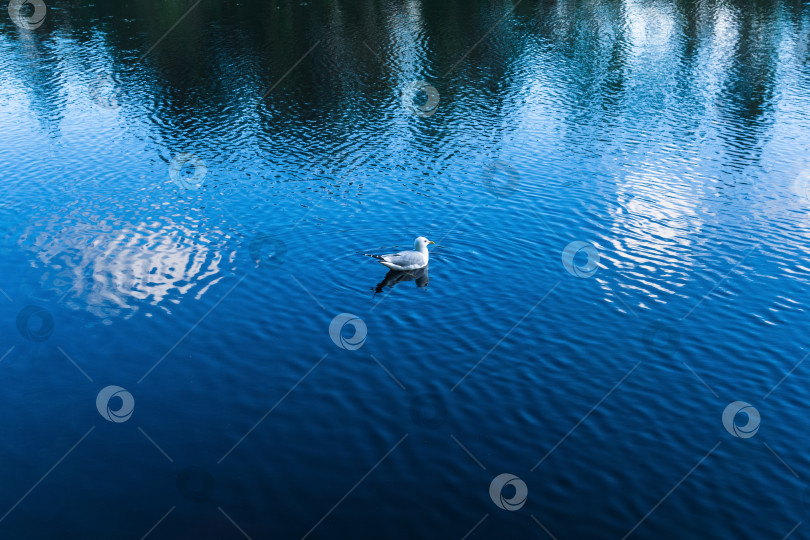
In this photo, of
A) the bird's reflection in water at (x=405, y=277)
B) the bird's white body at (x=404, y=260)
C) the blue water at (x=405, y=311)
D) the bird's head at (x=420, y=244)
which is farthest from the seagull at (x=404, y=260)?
the blue water at (x=405, y=311)

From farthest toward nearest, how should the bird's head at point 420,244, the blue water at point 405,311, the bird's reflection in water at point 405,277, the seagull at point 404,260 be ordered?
the bird's head at point 420,244, the bird's reflection in water at point 405,277, the seagull at point 404,260, the blue water at point 405,311

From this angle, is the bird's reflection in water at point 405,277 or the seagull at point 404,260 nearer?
the seagull at point 404,260

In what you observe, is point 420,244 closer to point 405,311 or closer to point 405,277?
point 405,277

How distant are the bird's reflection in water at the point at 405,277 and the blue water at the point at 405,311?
0.95 ft

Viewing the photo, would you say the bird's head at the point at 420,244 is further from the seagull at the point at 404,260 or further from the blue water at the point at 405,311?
the blue water at the point at 405,311

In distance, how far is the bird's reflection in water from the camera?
109ft

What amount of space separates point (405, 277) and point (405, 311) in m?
3.09

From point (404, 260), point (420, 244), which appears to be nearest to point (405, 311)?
point (404, 260)

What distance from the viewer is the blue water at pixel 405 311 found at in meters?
21.3

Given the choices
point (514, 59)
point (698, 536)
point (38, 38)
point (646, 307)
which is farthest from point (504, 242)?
point (38, 38)

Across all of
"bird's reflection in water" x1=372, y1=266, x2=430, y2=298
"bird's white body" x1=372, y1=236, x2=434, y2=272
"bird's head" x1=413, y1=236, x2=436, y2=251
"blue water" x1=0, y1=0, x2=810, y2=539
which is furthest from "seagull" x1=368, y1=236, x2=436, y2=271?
"blue water" x1=0, y1=0, x2=810, y2=539

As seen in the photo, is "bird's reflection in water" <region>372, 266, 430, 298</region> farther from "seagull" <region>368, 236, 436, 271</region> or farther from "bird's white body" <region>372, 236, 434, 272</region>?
"seagull" <region>368, 236, 436, 271</region>

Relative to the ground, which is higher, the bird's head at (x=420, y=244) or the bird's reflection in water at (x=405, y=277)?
the bird's head at (x=420, y=244)

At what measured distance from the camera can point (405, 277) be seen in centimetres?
3378
